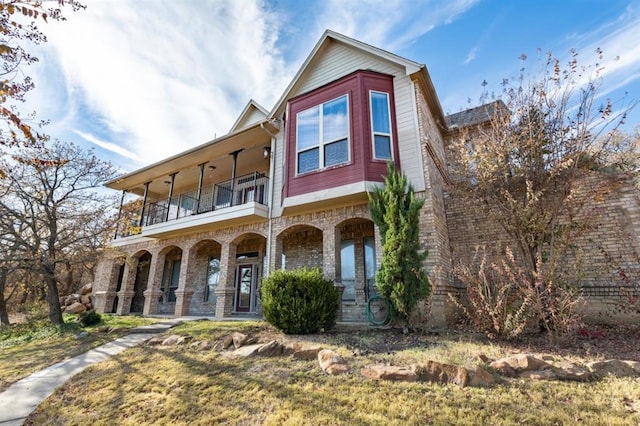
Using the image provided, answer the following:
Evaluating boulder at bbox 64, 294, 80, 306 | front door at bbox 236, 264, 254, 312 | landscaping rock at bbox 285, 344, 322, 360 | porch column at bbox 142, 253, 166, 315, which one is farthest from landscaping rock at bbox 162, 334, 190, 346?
boulder at bbox 64, 294, 80, 306

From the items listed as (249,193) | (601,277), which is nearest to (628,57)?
(601,277)

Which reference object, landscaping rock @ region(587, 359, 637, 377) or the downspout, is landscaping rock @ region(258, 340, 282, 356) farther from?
landscaping rock @ region(587, 359, 637, 377)

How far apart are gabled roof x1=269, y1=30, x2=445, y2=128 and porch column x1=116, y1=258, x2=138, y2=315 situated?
10361 mm

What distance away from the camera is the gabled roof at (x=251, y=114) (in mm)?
14684

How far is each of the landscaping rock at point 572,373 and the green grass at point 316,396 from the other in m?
0.13

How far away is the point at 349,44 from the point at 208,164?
8320mm

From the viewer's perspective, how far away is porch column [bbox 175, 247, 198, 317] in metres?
12.5

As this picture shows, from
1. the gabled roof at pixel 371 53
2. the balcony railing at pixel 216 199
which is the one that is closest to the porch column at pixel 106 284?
the balcony railing at pixel 216 199

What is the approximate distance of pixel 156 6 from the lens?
7.30 m

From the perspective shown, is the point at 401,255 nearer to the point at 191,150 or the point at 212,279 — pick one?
the point at 191,150

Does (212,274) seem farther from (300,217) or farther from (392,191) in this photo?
(392,191)

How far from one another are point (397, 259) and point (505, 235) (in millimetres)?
4640

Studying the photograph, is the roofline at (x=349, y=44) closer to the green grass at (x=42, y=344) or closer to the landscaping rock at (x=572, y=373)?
the landscaping rock at (x=572, y=373)

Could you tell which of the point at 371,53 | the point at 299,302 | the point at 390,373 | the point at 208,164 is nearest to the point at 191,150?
the point at 208,164
